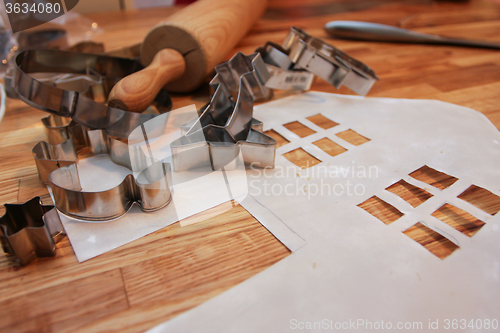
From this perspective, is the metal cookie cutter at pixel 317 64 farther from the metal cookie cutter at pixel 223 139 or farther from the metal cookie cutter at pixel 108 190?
the metal cookie cutter at pixel 108 190

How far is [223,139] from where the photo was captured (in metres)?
0.50

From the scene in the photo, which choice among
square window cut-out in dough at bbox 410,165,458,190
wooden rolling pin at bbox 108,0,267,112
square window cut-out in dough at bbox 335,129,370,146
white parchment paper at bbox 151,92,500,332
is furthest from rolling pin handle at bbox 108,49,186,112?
square window cut-out in dough at bbox 410,165,458,190

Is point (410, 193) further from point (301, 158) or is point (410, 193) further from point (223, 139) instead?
point (223, 139)

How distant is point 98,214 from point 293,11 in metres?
1.17

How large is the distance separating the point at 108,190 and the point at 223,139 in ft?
0.59

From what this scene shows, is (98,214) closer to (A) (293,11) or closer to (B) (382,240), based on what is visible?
(B) (382,240)

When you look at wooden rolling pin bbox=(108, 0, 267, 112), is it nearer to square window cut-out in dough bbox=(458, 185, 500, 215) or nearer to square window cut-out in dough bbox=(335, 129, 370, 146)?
square window cut-out in dough bbox=(335, 129, 370, 146)

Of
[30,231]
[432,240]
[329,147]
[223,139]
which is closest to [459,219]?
[432,240]

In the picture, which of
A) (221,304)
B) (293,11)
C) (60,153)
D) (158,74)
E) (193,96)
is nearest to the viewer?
(221,304)

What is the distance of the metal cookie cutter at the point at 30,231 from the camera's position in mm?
339

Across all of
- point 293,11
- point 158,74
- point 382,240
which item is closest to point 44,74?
point 158,74

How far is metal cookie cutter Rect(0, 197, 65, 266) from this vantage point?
0.34 metres

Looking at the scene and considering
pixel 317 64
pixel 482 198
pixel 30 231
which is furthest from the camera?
pixel 317 64

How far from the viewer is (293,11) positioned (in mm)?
1316
